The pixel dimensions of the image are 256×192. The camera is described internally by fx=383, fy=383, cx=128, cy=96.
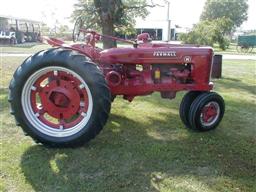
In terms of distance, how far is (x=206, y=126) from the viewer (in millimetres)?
5414

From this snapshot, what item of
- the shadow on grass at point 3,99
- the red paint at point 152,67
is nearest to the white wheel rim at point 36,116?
the red paint at point 152,67

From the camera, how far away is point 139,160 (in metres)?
4.28

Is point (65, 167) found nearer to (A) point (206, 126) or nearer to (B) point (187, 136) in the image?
(B) point (187, 136)

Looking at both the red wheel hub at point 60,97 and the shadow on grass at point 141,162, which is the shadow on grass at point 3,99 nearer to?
the red wheel hub at point 60,97

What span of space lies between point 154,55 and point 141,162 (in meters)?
1.68

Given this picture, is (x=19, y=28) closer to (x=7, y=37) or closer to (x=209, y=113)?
(x=7, y=37)

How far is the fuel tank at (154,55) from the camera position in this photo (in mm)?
5242

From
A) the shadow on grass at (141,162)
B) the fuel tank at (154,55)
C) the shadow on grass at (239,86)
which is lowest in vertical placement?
the shadow on grass at (239,86)

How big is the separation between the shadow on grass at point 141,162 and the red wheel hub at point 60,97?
1.42 ft

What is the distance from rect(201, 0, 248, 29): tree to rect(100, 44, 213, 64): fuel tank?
75.0 m

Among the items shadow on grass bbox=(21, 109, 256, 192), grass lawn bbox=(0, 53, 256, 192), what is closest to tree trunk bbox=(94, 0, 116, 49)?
grass lawn bbox=(0, 53, 256, 192)

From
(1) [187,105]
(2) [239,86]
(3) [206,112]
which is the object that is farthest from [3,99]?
(2) [239,86]

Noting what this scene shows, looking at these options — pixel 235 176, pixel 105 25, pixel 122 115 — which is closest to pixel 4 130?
pixel 122 115

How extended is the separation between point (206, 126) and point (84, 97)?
6.12ft
